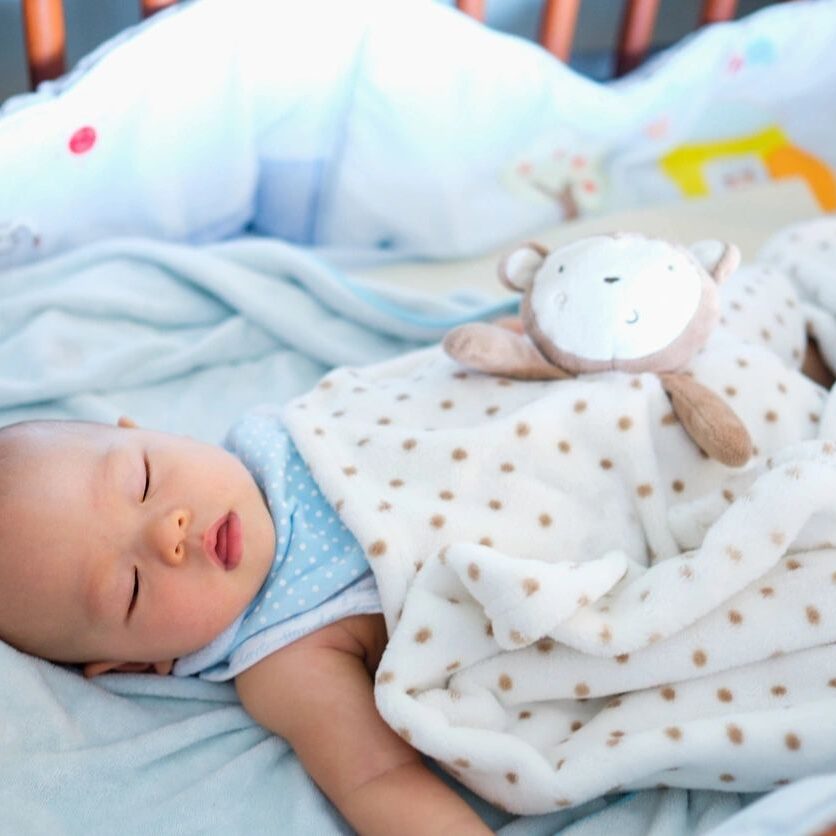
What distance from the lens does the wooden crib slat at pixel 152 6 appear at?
1320 millimetres

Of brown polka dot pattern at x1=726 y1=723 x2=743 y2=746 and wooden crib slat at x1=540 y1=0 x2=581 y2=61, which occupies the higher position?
wooden crib slat at x1=540 y1=0 x2=581 y2=61

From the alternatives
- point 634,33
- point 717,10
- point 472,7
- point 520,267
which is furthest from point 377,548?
point 717,10

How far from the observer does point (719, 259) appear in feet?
A: 3.51

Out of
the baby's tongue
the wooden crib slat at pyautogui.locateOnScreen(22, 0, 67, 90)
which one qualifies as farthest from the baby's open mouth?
the wooden crib slat at pyautogui.locateOnScreen(22, 0, 67, 90)

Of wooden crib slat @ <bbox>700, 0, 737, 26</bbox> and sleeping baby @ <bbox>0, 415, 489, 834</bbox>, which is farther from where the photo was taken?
wooden crib slat @ <bbox>700, 0, 737, 26</bbox>

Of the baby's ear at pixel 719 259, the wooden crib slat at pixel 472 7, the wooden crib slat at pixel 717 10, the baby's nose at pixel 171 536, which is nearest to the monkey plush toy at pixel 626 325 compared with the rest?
the baby's ear at pixel 719 259

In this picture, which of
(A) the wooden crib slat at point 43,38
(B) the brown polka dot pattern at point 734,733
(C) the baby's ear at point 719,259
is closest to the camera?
(B) the brown polka dot pattern at point 734,733

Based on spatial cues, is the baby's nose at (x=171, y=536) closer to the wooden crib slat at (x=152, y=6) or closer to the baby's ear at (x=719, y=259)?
the baby's ear at (x=719, y=259)

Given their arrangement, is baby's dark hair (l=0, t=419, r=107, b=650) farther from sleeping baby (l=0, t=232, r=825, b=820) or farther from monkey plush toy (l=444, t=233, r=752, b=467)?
monkey plush toy (l=444, t=233, r=752, b=467)

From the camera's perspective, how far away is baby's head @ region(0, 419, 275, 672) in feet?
2.84

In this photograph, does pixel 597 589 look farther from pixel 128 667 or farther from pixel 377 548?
pixel 128 667

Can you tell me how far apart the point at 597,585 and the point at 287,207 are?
2.75ft

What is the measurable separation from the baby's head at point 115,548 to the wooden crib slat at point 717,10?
1.14 metres

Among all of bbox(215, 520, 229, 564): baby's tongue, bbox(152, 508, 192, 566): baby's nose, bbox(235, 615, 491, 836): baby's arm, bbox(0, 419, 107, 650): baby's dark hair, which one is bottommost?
bbox(235, 615, 491, 836): baby's arm
